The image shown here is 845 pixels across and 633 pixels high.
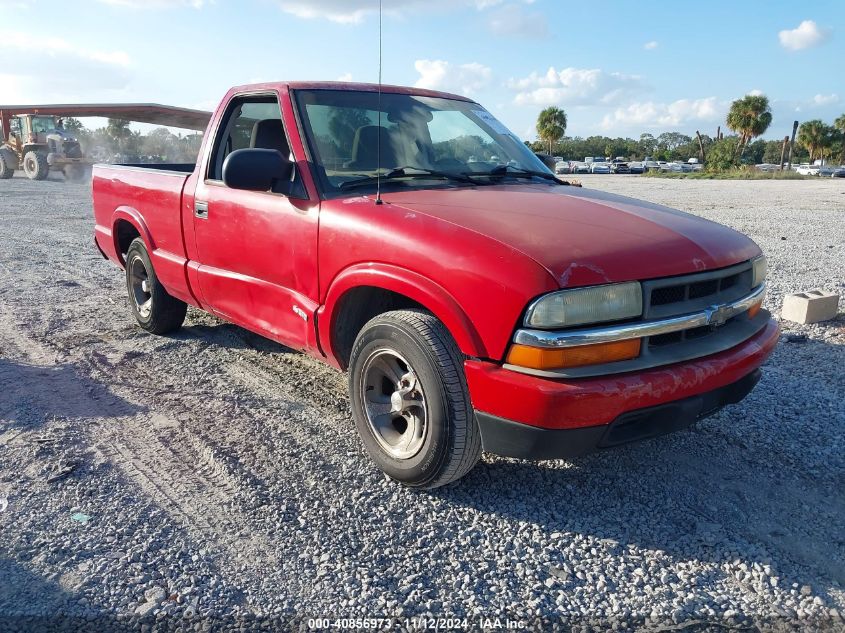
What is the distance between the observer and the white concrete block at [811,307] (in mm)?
5449

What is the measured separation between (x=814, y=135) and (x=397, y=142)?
7931 cm

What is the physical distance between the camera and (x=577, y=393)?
2.44m

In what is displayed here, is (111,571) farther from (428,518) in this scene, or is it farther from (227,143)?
(227,143)

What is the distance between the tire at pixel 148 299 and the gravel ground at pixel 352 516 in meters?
0.66

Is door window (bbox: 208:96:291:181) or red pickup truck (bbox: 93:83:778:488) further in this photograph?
door window (bbox: 208:96:291:181)

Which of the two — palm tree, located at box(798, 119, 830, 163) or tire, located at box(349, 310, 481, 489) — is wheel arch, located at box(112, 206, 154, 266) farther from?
palm tree, located at box(798, 119, 830, 163)

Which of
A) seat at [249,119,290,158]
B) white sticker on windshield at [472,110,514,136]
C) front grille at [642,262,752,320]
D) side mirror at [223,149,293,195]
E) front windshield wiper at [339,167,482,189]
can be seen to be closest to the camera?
front grille at [642,262,752,320]

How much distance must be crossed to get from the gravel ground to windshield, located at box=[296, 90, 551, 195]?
4.64 feet

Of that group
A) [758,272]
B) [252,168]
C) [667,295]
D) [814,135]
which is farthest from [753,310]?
[814,135]

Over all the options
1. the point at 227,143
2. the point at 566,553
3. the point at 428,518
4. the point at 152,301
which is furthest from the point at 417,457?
the point at 152,301

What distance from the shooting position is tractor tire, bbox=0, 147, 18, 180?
25.3 meters

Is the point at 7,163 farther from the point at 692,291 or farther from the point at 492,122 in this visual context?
the point at 692,291

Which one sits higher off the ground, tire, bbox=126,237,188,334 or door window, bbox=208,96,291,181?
door window, bbox=208,96,291,181

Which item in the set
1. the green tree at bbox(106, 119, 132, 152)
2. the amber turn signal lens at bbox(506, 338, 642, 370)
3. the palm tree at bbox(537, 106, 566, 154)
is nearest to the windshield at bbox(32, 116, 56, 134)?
the green tree at bbox(106, 119, 132, 152)
